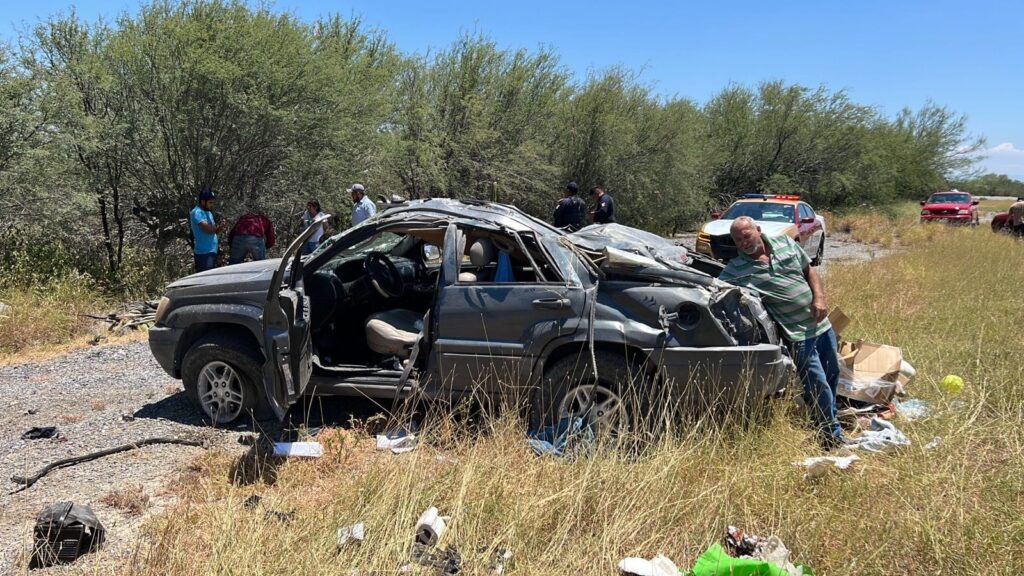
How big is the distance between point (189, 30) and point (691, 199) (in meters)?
19.6

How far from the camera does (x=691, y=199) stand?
1024 inches

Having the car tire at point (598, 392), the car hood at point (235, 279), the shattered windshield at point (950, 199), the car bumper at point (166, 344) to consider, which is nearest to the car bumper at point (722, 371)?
the car tire at point (598, 392)

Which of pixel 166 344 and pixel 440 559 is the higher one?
pixel 166 344

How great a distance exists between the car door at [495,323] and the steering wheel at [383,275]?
0.86m

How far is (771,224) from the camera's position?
14227mm

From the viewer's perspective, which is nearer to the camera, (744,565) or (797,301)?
(744,565)

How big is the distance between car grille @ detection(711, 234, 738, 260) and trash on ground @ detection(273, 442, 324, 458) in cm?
1010

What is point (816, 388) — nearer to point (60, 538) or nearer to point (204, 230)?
point (60, 538)

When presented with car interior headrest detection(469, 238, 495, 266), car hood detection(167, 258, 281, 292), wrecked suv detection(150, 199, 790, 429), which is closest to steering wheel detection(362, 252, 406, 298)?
wrecked suv detection(150, 199, 790, 429)

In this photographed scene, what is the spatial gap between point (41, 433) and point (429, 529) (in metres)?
→ 3.48

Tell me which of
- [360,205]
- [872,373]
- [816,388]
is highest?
[360,205]

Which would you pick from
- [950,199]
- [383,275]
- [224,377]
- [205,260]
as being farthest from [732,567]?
[950,199]

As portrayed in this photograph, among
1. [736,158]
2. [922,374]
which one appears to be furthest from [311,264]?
[736,158]

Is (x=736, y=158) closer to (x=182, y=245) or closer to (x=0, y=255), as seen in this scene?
(x=182, y=245)
